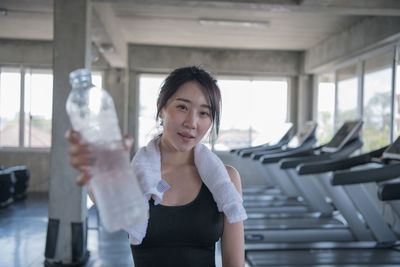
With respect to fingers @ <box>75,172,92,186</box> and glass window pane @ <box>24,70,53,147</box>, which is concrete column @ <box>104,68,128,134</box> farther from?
fingers @ <box>75,172,92,186</box>

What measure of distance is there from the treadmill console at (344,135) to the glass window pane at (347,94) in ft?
5.32

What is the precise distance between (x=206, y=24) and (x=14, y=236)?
4.10 metres

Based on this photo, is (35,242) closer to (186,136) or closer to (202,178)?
(202,178)

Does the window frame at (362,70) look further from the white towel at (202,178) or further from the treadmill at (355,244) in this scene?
the white towel at (202,178)

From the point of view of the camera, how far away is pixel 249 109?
7.96 m

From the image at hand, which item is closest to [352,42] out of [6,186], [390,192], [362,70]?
[362,70]

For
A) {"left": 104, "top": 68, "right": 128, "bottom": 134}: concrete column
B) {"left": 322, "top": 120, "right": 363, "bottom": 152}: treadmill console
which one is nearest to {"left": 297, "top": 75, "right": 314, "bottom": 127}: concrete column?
{"left": 322, "top": 120, "right": 363, "bottom": 152}: treadmill console

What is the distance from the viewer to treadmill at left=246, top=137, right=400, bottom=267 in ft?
9.36

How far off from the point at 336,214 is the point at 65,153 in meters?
3.86

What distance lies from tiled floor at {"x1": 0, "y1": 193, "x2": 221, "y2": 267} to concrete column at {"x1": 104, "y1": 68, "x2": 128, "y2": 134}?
2279 millimetres

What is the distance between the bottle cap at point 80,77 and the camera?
30.0 inches

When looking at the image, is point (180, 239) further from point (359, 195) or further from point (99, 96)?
point (359, 195)

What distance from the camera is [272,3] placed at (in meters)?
3.70

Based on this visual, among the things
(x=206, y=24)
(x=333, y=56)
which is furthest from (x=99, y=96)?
(x=333, y=56)
